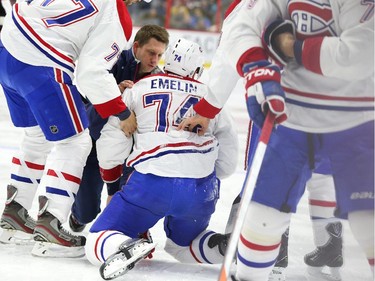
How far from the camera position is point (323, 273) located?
2262 mm

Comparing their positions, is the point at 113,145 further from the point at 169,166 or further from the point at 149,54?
the point at 149,54

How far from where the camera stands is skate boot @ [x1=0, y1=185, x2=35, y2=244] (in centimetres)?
267

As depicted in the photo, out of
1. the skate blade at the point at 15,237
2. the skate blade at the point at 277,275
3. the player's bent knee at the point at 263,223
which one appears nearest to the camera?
the player's bent knee at the point at 263,223

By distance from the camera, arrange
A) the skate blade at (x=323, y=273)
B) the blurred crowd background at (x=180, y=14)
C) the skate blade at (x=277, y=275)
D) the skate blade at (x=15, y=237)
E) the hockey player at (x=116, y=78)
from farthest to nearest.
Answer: the blurred crowd background at (x=180, y=14)
the hockey player at (x=116, y=78)
the skate blade at (x=15, y=237)
the skate blade at (x=277, y=275)
the skate blade at (x=323, y=273)

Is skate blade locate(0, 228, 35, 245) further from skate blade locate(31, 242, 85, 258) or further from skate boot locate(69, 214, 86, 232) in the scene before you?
skate boot locate(69, 214, 86, 232)

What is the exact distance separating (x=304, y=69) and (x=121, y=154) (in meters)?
0.92

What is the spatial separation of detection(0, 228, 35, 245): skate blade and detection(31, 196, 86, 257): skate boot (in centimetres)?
10

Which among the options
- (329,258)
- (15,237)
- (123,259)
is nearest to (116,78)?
(15,237)

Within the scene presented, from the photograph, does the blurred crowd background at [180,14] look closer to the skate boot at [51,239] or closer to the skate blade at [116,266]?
the skate boot at [51,239]

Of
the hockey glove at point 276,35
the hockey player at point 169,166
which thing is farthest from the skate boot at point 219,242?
the hockey glove at point 276,35

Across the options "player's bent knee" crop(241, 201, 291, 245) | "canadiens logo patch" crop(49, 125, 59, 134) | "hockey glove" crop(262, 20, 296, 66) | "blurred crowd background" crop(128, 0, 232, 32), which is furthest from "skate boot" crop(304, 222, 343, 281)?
"blurred crowd background" crop(128, 0, 232, 32)

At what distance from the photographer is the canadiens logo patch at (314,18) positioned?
179cm

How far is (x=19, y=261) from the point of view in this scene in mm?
2443

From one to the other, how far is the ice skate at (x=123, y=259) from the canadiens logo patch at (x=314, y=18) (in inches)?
30.8
